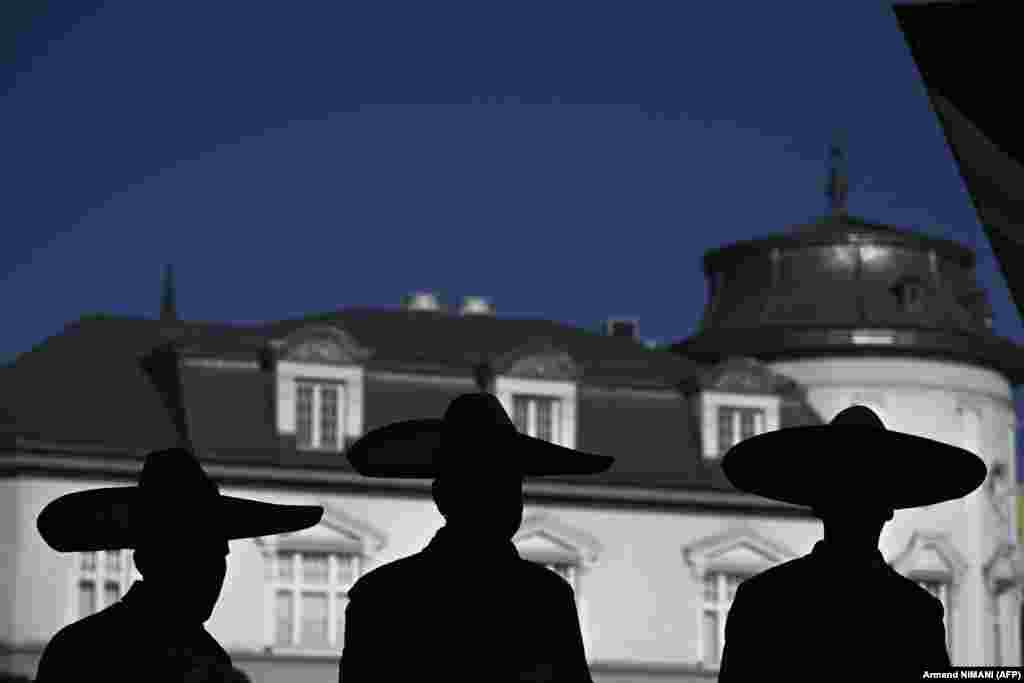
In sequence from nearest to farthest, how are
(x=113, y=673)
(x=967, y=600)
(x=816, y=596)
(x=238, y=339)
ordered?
(x=113, y=673)
(x=816, y=596)
(x=238, y=339)
(x=967, y=600)

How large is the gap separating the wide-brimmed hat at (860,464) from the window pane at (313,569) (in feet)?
157

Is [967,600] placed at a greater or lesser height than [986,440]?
lesser

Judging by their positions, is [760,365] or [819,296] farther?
[819,296]

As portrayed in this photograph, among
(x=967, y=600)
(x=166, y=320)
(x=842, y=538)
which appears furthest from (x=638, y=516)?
(x=842, y=538)

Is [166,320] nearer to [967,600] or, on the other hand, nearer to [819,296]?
[819,296]

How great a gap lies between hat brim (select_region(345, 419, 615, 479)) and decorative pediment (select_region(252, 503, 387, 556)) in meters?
48.0

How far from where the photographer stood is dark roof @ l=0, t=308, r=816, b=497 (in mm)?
54219

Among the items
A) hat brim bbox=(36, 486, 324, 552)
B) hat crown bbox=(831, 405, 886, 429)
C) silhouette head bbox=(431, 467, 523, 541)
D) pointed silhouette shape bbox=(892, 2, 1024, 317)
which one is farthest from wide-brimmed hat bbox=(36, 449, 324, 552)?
pointed silhouette shape bbox=(892, 2, 1024, 317)

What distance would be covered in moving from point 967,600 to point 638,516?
9.01 meters

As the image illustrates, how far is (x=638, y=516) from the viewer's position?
56812mm

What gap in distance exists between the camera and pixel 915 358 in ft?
200

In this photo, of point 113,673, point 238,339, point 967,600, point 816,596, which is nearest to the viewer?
point 113,673

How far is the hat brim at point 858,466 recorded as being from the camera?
5.67 metres

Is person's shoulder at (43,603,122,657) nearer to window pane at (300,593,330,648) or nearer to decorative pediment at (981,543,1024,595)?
window pane at (300,593,330,648)
